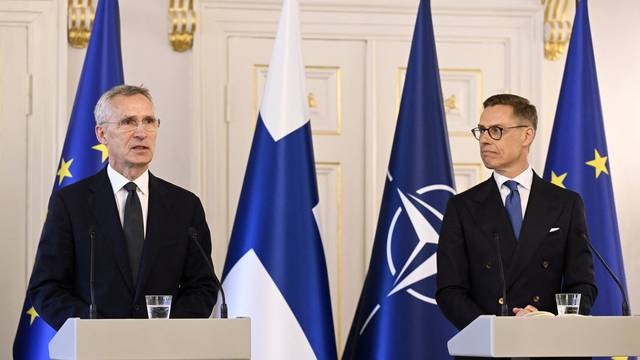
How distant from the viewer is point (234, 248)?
4.57 metres

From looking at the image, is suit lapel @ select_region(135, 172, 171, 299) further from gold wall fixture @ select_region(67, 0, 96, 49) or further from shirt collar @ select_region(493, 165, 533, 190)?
gold wall fixture @ select_region(67, 0, 96, 49)

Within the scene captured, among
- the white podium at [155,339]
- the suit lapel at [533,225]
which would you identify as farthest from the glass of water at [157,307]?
the suit lapel at [533,225]

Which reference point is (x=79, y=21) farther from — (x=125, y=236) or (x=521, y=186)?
(x=521, y=186)

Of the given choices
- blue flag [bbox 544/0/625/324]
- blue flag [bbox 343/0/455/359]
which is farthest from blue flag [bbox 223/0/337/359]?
blue flag [bbox 544/0/625/324]

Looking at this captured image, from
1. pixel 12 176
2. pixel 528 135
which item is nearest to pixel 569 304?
pixel 528 135

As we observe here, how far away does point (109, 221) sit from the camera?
3.42m

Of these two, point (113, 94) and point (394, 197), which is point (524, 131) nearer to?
point (394, 197)

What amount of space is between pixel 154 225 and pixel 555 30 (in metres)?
2.71

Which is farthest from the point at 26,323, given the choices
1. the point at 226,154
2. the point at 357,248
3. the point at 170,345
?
the point at 170,345

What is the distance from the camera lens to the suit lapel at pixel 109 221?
3.37 meters

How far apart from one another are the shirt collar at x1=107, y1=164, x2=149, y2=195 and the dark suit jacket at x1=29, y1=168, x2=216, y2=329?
19 mm

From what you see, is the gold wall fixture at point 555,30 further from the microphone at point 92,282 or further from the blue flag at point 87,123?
the microphone at point 92,282

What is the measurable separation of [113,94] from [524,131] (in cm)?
139

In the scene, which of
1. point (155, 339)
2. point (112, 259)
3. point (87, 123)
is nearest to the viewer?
point (155, 339)
